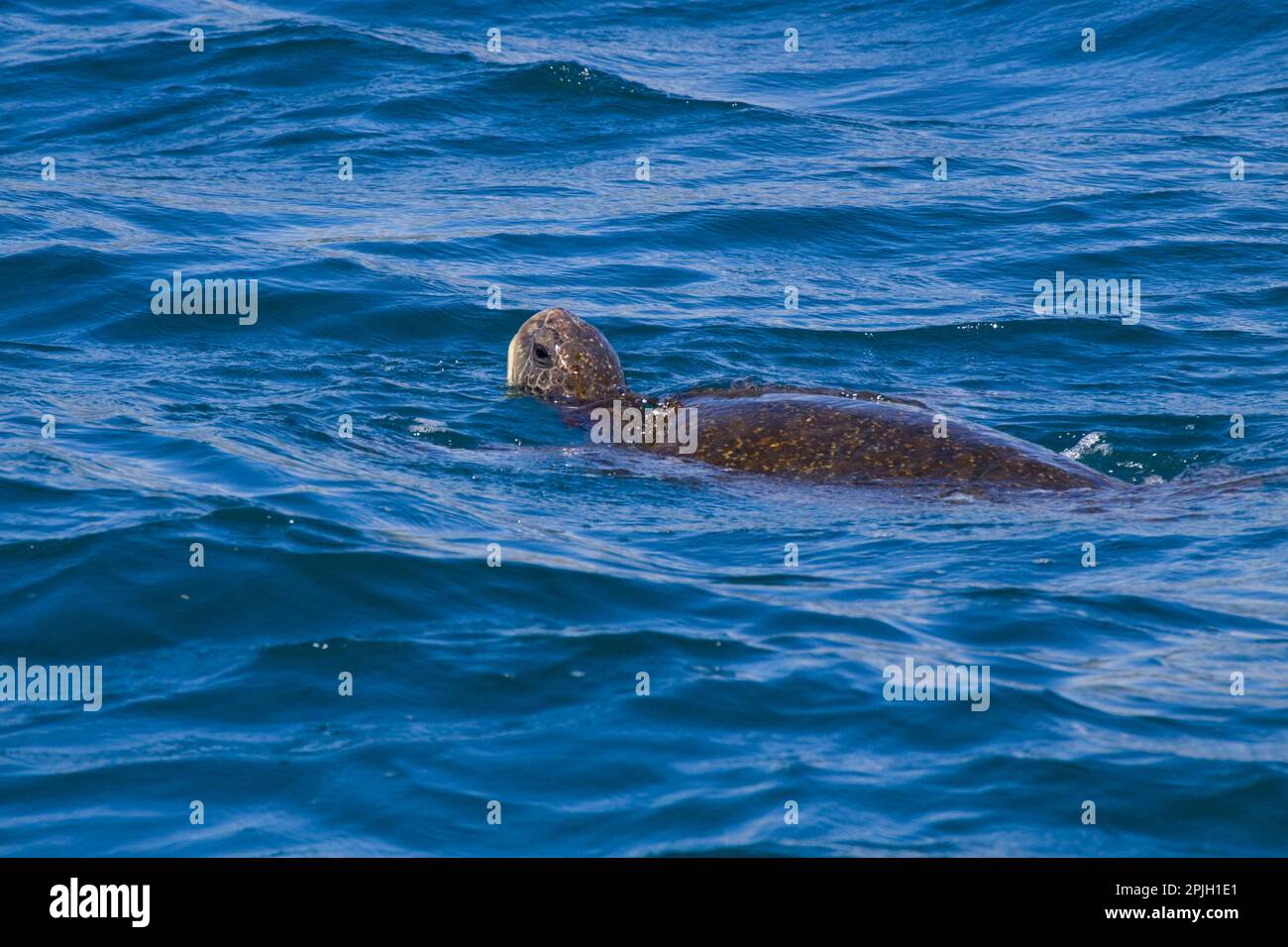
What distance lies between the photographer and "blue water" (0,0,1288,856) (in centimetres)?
602

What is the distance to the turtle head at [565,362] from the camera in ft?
36.1

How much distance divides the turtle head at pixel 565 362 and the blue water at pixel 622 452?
347 millimetres

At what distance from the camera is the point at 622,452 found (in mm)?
9914

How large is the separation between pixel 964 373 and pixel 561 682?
6.26 metres

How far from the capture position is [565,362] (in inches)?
434

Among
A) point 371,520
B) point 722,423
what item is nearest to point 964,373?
point 722,423

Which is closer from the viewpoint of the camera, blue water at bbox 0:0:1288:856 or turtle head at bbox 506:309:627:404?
blue water at bbox 0:0:1288:856

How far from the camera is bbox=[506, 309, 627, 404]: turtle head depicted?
11.0 m

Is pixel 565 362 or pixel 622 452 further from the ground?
pixel 565 362

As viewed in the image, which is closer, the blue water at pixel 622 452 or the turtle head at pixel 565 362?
the blue water at pixel 622 452

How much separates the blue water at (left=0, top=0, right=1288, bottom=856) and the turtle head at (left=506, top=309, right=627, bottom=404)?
1.14 feet

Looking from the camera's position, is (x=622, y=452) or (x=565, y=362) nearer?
(x=622, y=452)

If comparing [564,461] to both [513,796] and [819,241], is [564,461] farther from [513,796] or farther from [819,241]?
[819,241]

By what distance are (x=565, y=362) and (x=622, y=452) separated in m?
1.33
